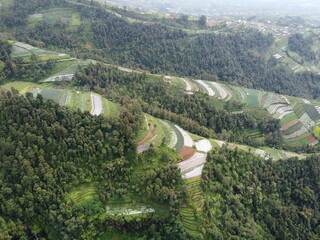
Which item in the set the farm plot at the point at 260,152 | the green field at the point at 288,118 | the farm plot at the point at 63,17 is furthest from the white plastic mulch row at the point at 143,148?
the farm plot at the point at 63,17

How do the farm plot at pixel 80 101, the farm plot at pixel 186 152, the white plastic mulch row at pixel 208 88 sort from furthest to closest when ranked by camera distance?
the white plastic mulch row at pixel 208 88 → the farm plot at pixel 80 101 → the farm plot at pixel 186 152

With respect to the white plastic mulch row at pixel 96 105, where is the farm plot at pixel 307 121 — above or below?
below

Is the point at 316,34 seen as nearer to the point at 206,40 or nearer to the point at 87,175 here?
the point at 206,40

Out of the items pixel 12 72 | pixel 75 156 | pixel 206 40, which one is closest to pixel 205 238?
pixel 75 156

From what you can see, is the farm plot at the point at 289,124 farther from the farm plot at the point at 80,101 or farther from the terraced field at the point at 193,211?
the farm plot at the point at 80,101

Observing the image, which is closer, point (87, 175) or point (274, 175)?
point (87, 175)

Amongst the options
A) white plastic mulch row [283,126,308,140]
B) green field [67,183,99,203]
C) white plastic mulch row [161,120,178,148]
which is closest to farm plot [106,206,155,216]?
green field [67,183,99,203]

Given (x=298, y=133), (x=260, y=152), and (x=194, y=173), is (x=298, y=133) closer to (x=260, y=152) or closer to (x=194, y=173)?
(x=260, y=152)
